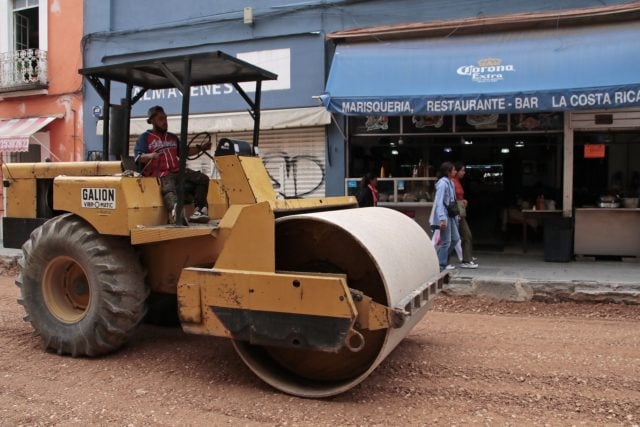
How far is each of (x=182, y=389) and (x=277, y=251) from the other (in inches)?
50.0

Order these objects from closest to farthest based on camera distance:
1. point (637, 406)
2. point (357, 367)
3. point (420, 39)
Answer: point (637, 406) < point (357, 367) < point (420, 39)

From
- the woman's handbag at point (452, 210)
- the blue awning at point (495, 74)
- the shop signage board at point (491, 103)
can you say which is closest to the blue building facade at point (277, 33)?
the blue awning at point (495, 74)

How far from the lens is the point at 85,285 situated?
5262 millimetres

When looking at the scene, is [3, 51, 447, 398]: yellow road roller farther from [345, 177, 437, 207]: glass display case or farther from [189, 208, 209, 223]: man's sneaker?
[345, 177, 437, 207]: glass display case

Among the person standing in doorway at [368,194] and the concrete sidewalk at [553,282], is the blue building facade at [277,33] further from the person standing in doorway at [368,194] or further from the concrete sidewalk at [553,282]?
the concrete sidewalk at [553,282]

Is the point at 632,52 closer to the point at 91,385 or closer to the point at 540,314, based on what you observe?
the point at 540,314

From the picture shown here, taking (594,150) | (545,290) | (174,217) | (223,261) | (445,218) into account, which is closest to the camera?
(223,261)

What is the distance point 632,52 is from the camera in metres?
8.73

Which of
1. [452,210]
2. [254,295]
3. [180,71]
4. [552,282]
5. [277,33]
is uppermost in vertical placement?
[277,33]

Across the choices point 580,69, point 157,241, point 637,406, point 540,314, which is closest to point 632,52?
point 580,69

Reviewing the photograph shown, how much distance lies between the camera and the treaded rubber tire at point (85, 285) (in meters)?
4.83

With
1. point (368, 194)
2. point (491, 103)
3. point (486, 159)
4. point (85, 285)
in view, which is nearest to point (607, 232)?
point (491, 103)

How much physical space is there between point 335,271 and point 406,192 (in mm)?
6403

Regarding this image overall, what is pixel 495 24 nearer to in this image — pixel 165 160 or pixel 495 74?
pixel 495 74
